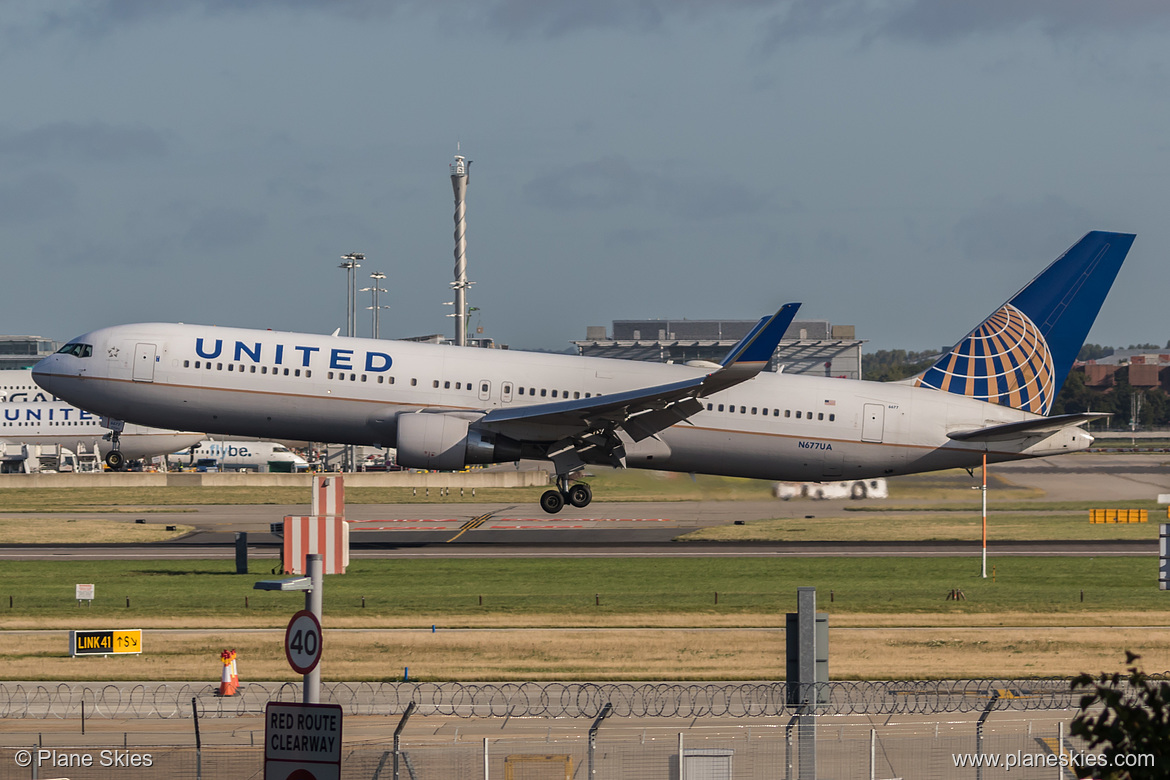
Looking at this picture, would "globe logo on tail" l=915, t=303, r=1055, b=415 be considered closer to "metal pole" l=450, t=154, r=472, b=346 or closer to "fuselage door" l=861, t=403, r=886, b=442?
"fuselage door" l=861, t=403, r=886, b=442

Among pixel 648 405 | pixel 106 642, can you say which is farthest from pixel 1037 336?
pixel 106 642

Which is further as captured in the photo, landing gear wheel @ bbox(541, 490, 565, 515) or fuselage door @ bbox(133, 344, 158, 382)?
landing gear wheel @ bbox(541, 490, 565, 515)

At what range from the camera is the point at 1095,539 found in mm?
50969

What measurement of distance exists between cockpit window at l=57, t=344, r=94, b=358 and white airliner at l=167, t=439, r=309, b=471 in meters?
88.9

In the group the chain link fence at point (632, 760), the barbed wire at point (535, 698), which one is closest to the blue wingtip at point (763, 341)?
the barbed wire at point (535, 698)

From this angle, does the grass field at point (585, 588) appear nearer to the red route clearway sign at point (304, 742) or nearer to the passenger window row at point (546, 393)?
the passenger window row at point (546, 393)

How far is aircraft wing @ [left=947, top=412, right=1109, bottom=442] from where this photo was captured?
4069cm

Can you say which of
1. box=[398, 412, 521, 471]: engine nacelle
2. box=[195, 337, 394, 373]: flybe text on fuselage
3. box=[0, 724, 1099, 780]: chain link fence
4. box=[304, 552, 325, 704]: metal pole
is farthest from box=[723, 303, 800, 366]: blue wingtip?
box=[304, 552, 325, 704]: metal pole

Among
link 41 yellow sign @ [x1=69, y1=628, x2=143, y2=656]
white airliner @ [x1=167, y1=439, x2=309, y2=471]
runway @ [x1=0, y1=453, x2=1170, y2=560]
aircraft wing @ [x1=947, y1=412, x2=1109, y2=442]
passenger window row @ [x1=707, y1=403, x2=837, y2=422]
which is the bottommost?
link 41 yellow sign @ [x1=69, y1=628, x2=143, y2=656]

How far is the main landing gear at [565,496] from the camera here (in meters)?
42.2

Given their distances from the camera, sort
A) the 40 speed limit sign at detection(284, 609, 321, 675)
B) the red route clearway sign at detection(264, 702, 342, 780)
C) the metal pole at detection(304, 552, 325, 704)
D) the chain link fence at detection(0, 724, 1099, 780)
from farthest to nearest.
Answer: the chain link fence at detection(0, 724, 1099, 780), the metal pole at detection(304, 552, 325, 704), the 40 speed limit sign at detection(284, 609, 321, 675), the red route clearway sign at detection(264, 702, 342, 780)

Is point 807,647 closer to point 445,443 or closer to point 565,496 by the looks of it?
point 445,443

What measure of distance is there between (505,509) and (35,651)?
40.9 meters

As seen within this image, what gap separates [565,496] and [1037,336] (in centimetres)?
1911
